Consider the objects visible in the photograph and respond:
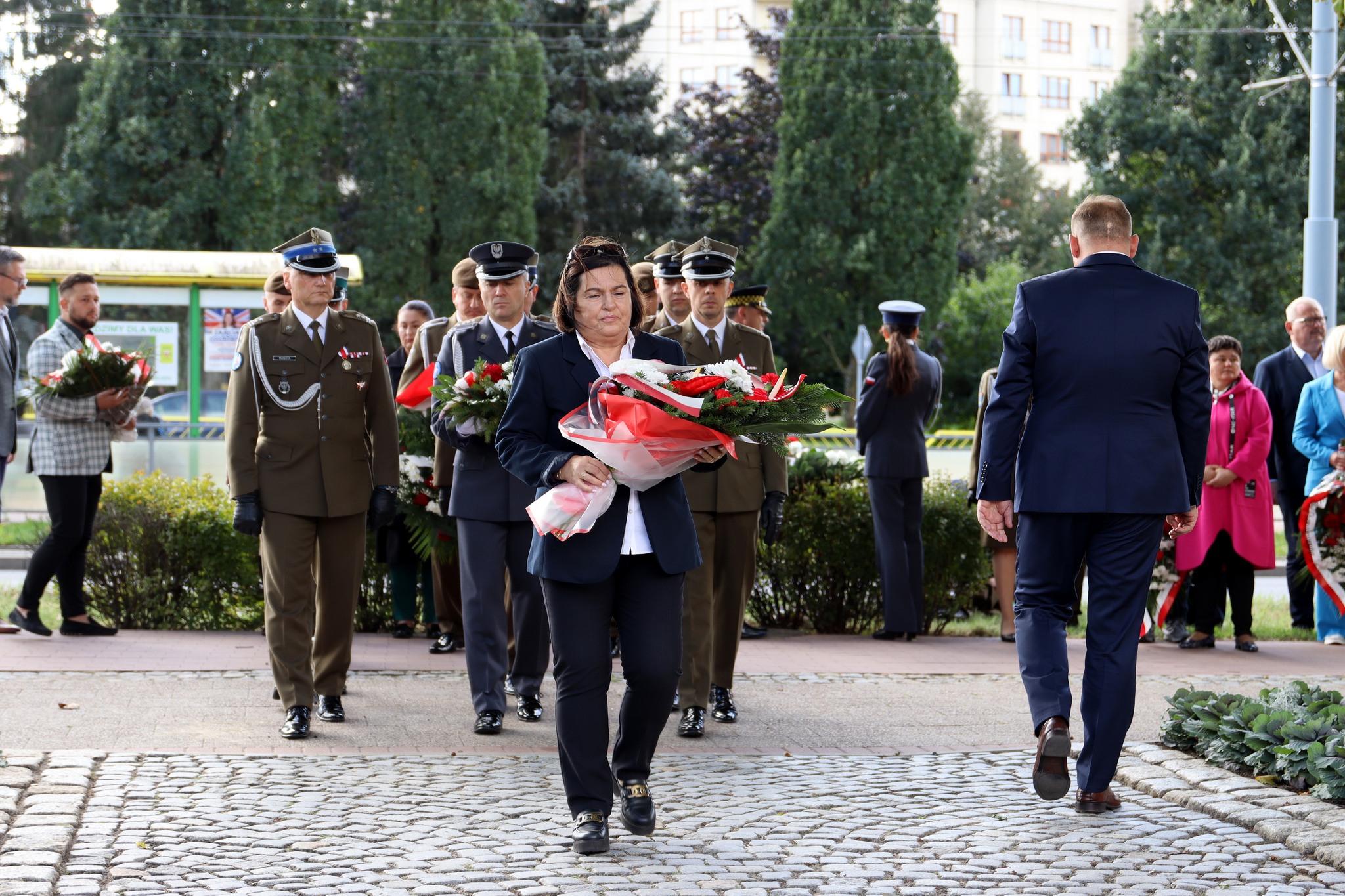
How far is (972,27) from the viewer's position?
247 feet

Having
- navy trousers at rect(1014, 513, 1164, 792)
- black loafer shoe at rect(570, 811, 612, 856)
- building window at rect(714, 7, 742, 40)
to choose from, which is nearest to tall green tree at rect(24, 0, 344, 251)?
navy trousers at rect(1014, 513, 1164, 792)

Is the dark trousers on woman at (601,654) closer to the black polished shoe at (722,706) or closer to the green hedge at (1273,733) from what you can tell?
the black polished shoe at (722,706)

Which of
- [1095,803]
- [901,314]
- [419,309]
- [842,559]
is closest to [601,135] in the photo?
[419,309]

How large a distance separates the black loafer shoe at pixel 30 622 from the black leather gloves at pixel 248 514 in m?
3.33

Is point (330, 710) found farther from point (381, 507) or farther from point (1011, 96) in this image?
point (1011, 96)

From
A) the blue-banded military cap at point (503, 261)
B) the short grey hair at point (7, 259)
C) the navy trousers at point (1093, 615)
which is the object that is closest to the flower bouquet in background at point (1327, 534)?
the navy trousers at point (1093, 615)

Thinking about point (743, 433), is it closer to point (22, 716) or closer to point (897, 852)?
point (897, 852)

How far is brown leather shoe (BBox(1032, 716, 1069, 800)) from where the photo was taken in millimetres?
5148

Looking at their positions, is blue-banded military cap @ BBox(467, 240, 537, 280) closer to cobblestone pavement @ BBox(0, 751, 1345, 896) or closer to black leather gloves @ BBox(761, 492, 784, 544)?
black leather gloves @ BBox(761, 492, 784, 544)

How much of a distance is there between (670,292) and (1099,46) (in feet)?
250

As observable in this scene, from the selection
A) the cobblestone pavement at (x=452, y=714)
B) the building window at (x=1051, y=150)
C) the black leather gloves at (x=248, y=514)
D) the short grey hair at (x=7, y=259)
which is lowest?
the cobblestone pavement at (x=452, y=714)

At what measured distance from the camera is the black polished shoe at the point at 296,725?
6.61m

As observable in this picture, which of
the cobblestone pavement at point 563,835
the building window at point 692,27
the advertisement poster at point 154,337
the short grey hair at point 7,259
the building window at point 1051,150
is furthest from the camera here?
the building window at point 1051,150

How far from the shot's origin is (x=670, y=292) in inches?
308
